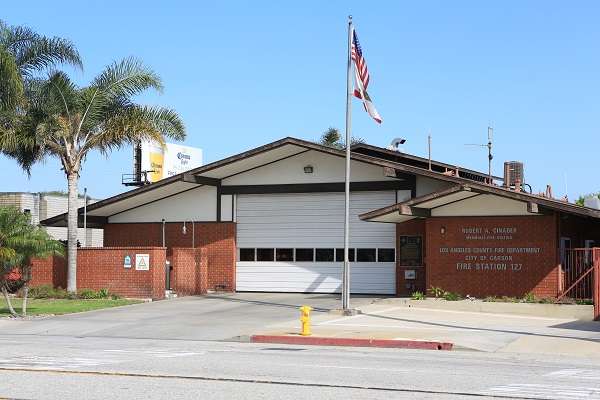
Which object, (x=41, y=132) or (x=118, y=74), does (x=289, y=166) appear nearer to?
(x=118, y=74)

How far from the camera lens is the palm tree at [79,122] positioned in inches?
1192

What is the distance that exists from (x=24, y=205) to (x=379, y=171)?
3203 cm

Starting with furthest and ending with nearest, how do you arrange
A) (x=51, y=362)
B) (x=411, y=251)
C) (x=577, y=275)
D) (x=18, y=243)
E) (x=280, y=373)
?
(x=411, y=251) < (x=577, y=275) < (x=18, y=243) < (x=51, y=362) < (x=280, y=373)

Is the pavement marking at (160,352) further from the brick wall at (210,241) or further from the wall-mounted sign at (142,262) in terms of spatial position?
the brick wall at (210,241)

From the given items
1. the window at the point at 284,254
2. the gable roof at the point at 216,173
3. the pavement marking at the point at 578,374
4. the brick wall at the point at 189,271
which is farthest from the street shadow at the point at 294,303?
the pavement marking at the point at 578,374

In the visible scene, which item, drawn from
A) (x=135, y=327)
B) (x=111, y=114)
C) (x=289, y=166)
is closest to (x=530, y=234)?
(x=289, y=166)

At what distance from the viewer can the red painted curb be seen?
1797 centimetres

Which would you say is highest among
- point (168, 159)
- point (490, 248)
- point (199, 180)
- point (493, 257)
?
point (168, 159)

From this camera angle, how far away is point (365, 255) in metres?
32.8

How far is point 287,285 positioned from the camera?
34250mm

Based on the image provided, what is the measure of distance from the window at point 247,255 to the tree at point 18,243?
405 inches

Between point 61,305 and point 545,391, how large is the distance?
71.7ft

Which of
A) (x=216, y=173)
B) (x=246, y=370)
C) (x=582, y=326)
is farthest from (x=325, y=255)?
(x=246, y=370)

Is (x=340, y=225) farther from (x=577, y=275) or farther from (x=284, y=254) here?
(x=577, y=275)
